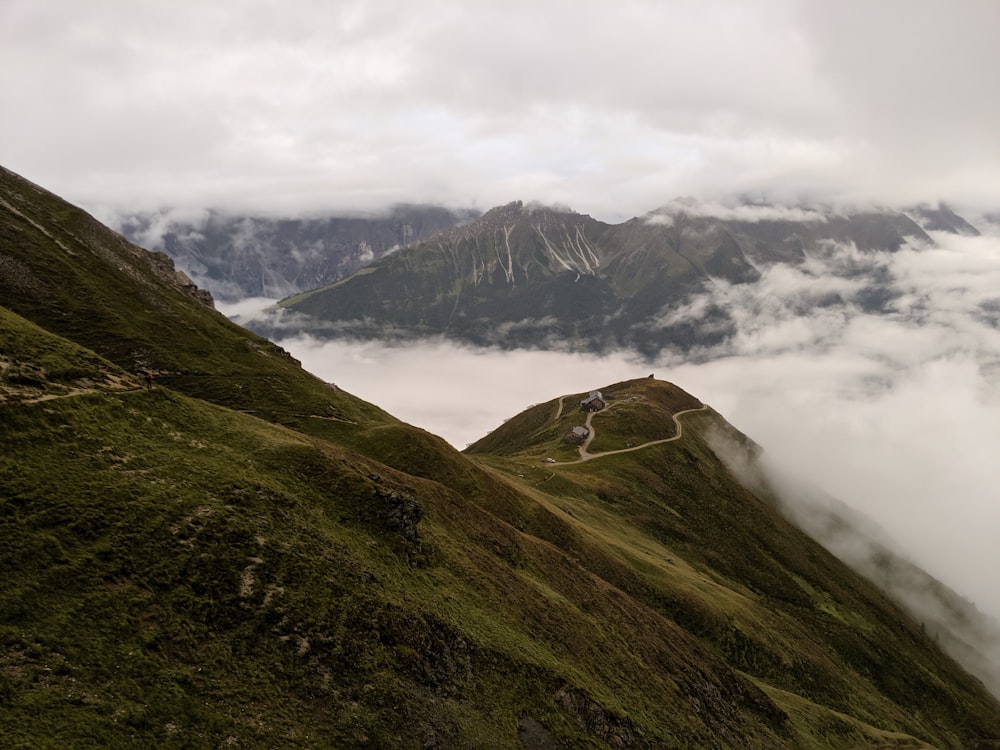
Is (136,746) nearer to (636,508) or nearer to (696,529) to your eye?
(636,508)

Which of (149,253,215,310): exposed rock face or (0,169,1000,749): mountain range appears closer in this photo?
(0,169,1000,749): mountain range

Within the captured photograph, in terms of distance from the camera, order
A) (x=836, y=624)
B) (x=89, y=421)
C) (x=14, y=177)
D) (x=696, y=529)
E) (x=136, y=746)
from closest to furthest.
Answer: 1. (x=136, y=746)
2. (x=89, y=421)
3. (x=14, y=177)
4. (x=836, y=624)
5. (x=696, y=529)

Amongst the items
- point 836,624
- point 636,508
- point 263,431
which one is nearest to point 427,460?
point 263,431

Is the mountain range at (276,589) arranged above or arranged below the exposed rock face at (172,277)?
below

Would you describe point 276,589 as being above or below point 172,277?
below

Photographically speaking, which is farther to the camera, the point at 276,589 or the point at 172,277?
the point at 172,277

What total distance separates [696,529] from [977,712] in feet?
365

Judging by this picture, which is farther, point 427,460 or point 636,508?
point 636,508

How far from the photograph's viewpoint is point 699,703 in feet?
246

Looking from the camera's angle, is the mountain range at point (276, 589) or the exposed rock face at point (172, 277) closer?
the mountain range at point (276, 589)

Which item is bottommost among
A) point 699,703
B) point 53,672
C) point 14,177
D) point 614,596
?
point 699,703

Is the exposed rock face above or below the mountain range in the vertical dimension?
above

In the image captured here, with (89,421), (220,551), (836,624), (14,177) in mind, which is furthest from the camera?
(836,624)

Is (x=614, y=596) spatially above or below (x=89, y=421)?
below
